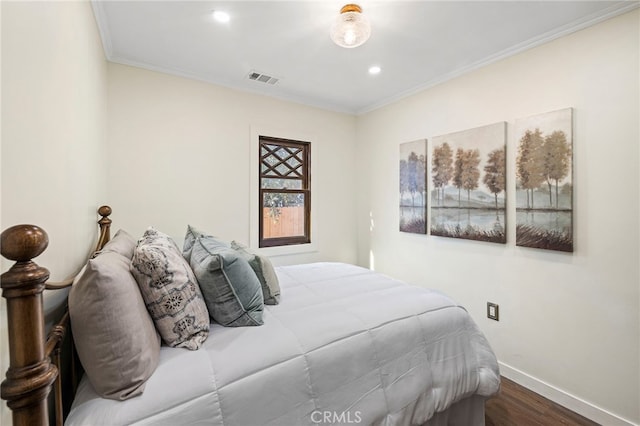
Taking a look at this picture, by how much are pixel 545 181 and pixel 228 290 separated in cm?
235

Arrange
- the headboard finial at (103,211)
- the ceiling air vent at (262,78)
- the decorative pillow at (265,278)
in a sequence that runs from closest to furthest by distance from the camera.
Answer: the decorative pillow at (265,278) → the headboard finial at (103,211) → the ceiling air vent at (262,78)

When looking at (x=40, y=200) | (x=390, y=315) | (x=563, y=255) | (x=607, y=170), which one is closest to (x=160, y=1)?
(x=40, y=200)

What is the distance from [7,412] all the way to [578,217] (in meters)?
2.94

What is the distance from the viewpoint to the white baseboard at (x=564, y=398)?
6.16ft

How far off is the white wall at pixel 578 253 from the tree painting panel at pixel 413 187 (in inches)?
15.3

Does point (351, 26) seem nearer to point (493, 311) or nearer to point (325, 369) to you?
point (325, 369)

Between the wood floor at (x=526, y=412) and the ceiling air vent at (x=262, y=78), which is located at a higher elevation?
the ceiling air vent at (x=262, y=78)

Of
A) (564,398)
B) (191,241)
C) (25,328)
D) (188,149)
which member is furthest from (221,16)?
(564,398)

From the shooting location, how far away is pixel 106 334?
91 centimetres

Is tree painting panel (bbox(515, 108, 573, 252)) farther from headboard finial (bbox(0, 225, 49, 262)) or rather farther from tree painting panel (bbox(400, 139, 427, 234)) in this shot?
headboard finial (bbox(0, 225, 49, 262))

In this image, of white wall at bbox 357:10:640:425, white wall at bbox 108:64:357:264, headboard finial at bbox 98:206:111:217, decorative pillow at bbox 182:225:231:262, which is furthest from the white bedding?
white wall at bbox 108:64:357:264

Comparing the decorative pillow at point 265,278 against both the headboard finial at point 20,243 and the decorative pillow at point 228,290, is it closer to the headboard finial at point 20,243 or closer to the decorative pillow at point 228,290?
the decorative pillow at point 228,290

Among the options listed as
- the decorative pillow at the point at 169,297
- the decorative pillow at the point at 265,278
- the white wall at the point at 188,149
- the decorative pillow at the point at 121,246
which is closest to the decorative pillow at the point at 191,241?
the decorative pillow at the point at 265,278

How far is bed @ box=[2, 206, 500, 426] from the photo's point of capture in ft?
1.86
